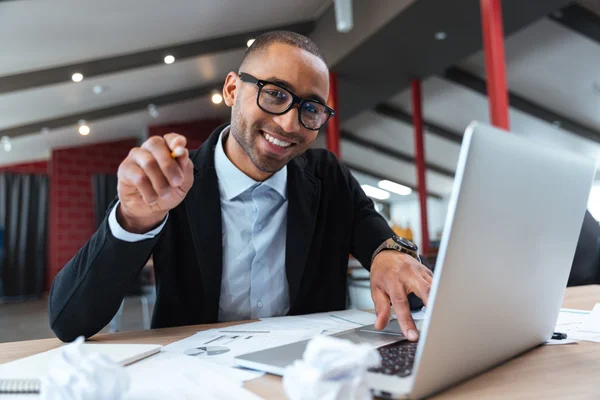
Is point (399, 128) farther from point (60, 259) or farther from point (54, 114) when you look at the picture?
point (60, 259)

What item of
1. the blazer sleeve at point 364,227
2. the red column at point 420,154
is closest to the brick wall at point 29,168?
the red column at point 420,154

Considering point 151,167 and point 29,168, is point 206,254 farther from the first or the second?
point 29,168

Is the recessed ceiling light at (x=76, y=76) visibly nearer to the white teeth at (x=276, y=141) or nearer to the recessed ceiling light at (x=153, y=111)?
the recessed ceiling light at (x=153, y=111)

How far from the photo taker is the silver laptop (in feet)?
1.44

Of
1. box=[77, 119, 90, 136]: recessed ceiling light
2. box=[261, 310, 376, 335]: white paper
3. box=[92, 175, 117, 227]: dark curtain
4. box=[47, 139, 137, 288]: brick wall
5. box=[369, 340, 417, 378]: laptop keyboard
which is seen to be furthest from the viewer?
box=[92, 175, 117, 227]: dark curtain

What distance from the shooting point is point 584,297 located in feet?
4.12

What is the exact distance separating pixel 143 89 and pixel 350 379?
21.8ft

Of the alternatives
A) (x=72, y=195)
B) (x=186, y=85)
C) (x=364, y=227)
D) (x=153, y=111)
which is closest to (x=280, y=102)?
(x=364, y=227)

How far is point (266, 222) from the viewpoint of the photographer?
4.05 ft

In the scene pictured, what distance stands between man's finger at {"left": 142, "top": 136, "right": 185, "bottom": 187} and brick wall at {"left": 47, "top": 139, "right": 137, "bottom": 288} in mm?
8860

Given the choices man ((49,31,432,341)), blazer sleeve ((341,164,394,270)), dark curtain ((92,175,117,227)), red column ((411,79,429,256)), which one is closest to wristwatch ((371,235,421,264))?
man ((49,31,432,341))

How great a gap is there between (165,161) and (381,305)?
1.55 feet

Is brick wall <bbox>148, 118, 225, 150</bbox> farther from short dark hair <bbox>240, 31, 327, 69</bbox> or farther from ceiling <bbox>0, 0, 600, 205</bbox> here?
short dark hair <bbox>240, 31, 327, 69</bbox>

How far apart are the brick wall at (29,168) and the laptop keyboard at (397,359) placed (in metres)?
10.4
